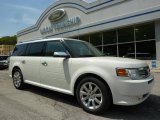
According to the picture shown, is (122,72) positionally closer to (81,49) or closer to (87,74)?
(87,74)

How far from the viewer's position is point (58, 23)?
22016 mm

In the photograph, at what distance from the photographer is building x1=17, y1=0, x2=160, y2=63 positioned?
13.4 meters

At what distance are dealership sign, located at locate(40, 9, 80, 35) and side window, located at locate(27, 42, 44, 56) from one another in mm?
12403

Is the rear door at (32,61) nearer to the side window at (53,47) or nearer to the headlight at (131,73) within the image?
the side window at (53,47)

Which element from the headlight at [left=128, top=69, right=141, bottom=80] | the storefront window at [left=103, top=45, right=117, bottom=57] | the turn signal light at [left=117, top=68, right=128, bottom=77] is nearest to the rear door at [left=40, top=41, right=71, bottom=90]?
the turn signal light at [left=117, top=68, right=128, bottom=77]

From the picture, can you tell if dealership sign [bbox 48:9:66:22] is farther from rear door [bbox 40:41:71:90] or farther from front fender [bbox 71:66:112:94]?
front fender [bbox 71:66:112:94]

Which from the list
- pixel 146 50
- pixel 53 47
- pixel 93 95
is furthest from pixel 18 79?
pixel 146 50

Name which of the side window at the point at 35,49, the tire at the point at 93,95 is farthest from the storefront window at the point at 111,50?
the tire at the point at 93,95

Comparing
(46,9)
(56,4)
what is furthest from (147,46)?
(46,9)

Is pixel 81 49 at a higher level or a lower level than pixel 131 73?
higher

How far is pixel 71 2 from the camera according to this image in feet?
67.1

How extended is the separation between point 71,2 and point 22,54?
13.8 metres

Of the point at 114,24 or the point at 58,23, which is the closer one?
the point at 114,24

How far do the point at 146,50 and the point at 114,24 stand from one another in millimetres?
2888
